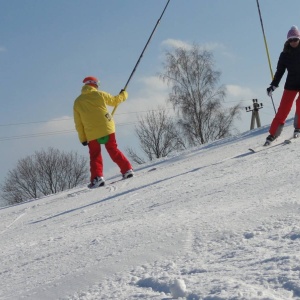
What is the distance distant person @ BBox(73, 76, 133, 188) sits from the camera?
6625 mm

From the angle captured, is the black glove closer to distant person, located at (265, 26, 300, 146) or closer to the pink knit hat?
distant person, located at (265, 26, 300, 146)

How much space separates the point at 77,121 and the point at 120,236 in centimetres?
455

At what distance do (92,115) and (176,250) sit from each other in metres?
4.89

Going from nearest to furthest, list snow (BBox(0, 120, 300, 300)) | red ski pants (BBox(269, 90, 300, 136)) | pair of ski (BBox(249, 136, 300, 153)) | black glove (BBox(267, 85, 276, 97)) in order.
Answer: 1. snow (BBox(0, 120, 300, 300))
2. pair of ski (BBox(249, 136, 300, 153))
3. red ski pants (BBox(269, 90, 300, 136))
4. black glove (BBox(267, 85, 276, 97))

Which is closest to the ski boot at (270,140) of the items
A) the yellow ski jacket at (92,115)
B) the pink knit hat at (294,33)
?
the pink knit hat at (294,33)

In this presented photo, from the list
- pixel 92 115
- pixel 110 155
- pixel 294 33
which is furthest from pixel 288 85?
pixel 92 115

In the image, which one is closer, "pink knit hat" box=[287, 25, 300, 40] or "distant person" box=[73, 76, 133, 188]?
"pink knit hat" box=[287, 25, 300, 40]

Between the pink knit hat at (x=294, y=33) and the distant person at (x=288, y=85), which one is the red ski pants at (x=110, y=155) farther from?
the pink knit hat at (x=294, y=33)

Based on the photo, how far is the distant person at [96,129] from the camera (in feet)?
21.7

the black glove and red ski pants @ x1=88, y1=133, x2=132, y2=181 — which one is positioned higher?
the black glove

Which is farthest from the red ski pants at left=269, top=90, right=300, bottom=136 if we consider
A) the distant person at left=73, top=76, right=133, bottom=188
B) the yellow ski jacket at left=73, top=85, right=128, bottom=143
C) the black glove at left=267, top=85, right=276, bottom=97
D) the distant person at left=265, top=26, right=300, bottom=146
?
the yellow ski jacket at left=73, top=85, right=128, bottom=143

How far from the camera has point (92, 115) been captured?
6.70 meters

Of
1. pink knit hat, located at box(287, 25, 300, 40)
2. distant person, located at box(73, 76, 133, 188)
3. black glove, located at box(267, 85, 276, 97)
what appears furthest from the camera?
black glove, located at box(267, 85, 276, 97)

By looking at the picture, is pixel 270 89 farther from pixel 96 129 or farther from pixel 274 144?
pixel 96 129
